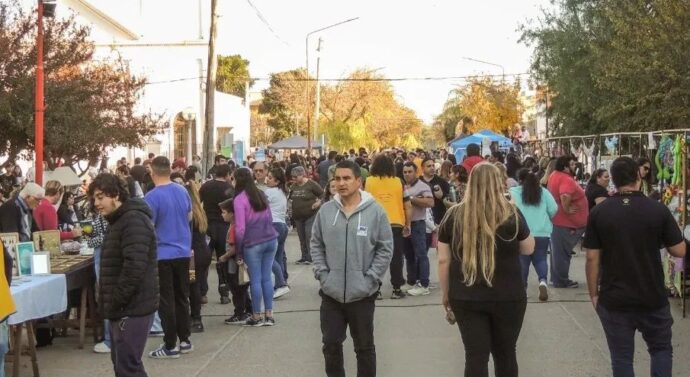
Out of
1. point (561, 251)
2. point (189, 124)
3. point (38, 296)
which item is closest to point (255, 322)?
point (38, 296)

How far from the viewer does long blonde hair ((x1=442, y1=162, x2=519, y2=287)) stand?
19.5 feet

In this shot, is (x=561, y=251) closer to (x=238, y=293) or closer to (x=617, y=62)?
(x=238, y=293)

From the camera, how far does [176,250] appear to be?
370 inches

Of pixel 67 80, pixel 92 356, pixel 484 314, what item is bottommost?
pixel 92 356

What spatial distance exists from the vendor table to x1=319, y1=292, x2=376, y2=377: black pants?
2.66 metres

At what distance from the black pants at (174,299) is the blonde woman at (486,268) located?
3.85 metres

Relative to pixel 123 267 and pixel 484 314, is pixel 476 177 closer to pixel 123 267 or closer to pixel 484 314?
pixel 484 314

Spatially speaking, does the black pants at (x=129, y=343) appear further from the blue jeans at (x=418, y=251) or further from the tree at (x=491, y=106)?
the tree at (x=491, y=106)

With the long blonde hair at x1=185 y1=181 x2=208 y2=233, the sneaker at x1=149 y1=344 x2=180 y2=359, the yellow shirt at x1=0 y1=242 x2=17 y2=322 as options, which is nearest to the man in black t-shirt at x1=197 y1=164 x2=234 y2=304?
the long blonde hair at x1=185 y1=181 x2=208 y2=233

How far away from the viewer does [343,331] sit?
693 cm

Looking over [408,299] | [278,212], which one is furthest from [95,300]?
[408,299]

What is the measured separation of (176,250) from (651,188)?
779 cm

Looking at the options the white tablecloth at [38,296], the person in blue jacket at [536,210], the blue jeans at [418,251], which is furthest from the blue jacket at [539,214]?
the white tablecloth at [38,296]

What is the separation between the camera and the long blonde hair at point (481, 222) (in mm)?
5938
